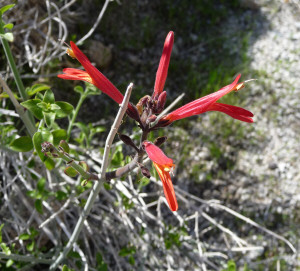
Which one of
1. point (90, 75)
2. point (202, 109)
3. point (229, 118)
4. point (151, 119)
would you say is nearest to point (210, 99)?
point (202, 109)

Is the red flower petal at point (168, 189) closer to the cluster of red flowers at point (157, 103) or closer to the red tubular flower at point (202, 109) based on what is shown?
the cluster of red flowers at point (157, 103)

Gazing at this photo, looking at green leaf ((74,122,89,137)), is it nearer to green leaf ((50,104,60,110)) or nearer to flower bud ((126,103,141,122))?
green leaf ((50,104,60,110))

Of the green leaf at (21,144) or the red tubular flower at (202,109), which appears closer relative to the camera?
the red tubular flower at (202,109)

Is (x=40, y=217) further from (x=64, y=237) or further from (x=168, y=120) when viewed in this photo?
(x=168, y=120)

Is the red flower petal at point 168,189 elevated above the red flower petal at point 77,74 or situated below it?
below

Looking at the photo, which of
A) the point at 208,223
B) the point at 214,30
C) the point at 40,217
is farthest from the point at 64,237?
the point at 214,30

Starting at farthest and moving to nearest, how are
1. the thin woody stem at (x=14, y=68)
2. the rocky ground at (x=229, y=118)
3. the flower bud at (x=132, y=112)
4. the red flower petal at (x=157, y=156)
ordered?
the rocky ground at (x=229, y=118)
the thin woody stem at (x=14, y=68)
the flower bud at (x=132, y=112)
the red flower petal at (x=157, y=156)

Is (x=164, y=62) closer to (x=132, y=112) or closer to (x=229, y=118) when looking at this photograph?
(x=132, y=112)

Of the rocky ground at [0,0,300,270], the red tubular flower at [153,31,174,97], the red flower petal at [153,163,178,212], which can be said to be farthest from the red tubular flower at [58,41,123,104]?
the rocky ground at [0,0,300,270]

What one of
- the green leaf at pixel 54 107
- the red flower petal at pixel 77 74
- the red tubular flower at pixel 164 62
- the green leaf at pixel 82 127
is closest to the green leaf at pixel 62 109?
the green leaf at pixel 54 107
